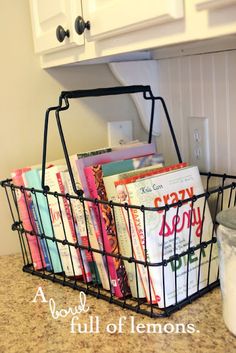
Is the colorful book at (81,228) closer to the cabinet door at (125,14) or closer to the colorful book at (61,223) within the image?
the colorful book at (61,223)

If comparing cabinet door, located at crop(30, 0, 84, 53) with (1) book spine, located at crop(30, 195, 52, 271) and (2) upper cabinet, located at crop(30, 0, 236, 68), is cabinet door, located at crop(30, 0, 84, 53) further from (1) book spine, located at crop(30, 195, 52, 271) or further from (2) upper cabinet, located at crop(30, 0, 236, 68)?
(1) book spine, located at crop(30, 195, 52, 271)

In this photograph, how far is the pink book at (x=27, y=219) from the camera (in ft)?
3.38

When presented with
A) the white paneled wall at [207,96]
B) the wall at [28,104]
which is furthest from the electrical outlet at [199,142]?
the wall at [28,104]

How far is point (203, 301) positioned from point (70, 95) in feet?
1.59

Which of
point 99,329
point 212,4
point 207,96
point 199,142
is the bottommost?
point 99,329

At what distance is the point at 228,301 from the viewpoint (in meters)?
0.75

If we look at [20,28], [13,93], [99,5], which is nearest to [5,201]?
[13,93]

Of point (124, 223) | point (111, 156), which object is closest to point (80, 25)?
point (111, 156)

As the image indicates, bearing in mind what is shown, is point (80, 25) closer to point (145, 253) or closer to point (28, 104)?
point (28, 104)

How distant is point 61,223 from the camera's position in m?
0.98

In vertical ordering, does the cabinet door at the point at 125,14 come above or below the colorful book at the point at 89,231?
above

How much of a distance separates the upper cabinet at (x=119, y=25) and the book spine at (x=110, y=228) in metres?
0.24

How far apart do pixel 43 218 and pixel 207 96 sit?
18.3 inches

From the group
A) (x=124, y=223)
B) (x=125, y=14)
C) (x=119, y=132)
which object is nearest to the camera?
(x=125, y=14)
